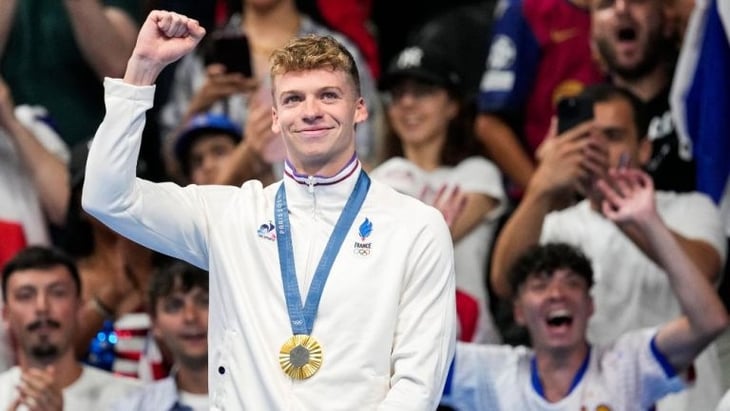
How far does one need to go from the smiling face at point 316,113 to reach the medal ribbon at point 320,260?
5.7 inches

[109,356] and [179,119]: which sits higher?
[179,119]

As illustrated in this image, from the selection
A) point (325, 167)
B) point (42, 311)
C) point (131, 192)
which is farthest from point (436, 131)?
point (131, 192)

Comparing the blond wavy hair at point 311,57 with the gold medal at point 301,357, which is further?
the blond wavy hair at point 311,57

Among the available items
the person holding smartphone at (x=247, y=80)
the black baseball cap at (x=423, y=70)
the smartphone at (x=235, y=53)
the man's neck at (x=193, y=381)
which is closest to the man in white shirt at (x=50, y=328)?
the man's neck at (x=193, y=381)

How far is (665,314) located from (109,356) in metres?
2.54

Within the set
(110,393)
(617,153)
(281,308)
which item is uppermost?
(617,153)

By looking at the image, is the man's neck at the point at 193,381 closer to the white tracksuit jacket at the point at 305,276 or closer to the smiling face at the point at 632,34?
the white tracksuit jacket at the point at 305,276

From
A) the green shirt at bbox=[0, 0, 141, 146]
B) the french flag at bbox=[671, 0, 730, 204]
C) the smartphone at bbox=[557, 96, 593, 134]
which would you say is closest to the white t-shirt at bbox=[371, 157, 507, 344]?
the smartphone at bbox=[557, 96, 593, 134]

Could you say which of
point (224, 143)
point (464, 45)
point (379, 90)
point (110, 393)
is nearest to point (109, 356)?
point (110, 393)

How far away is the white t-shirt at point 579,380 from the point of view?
7168 mm

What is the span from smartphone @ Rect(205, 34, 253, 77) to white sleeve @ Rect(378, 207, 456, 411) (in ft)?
10.9

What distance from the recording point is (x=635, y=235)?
24.8ft

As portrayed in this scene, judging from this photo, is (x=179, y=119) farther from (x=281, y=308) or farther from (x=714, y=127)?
(x=281, y=308)

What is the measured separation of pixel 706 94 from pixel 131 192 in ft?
11.5
